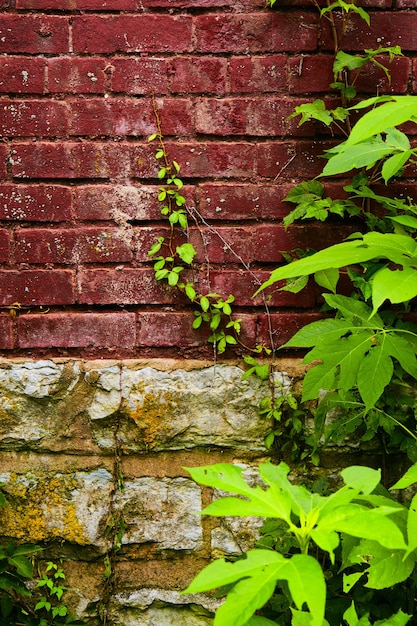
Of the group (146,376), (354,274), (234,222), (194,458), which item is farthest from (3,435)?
(354,274)

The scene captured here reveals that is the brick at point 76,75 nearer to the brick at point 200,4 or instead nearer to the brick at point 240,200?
the brick at point 200,4

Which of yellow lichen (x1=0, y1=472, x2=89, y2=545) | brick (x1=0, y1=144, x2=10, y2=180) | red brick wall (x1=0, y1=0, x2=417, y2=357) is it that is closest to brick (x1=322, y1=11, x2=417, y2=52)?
red brick wall (x1=0, y1=0, x2=417, y2=357)

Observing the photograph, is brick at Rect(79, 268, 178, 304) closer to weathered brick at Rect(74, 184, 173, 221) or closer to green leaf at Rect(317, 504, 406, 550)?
weathered brick at Rect(74, 184, 173, 221)

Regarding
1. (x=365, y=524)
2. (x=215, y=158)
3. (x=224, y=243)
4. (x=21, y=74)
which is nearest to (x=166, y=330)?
(x=224, y=243)

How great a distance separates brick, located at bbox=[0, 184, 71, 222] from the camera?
171cm

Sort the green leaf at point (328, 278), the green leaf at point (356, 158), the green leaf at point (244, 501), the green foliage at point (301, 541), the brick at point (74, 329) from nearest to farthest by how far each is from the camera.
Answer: the green foliage at point (301, 541)
the green leaf at point (244, 501)
the green leaf at point (356, 158)
the green leaf at point (328, 278)
the brick at point (74, 329)

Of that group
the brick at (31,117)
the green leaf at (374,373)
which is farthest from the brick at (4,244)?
the green leaf at (374,373)

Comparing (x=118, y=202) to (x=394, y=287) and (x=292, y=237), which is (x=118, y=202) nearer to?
(x=292, y=237)

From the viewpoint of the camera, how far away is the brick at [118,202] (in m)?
1.72

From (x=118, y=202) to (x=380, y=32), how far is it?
0.90m

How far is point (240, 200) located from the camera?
5.67ft

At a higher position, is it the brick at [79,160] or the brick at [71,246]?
the brick at [79,160]

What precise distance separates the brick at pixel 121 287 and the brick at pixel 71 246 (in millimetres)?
41

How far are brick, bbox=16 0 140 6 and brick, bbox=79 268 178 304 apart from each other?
0.74 metres
